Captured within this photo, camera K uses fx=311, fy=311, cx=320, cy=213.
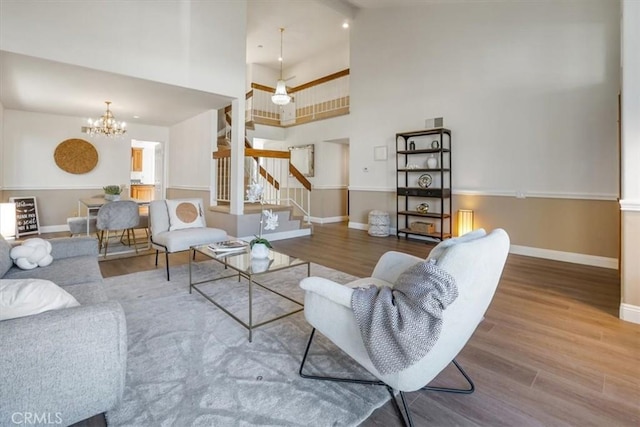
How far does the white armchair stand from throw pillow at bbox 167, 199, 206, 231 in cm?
283

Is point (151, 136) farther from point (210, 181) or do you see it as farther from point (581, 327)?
point (581, 327)

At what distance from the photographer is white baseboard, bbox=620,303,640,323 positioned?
2.45 metres

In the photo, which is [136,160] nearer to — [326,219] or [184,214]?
[326,219]

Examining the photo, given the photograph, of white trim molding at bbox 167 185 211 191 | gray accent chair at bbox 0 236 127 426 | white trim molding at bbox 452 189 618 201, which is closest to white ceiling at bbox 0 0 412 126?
white trim molding at bbox 167 185 211 191

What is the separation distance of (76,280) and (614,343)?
12.2 ft

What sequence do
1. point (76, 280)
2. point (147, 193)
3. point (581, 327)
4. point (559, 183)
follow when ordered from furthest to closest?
1. point (147, 193)
2. point (559, 183)
3. point (581, 327)
4. point (76, 280)

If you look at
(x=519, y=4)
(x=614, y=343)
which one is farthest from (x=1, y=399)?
(x=519, y=4)

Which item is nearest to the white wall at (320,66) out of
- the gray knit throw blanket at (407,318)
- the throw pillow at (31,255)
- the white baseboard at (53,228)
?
the white baseboard at (53,228)

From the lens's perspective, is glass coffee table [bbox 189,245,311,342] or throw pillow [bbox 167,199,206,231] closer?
glass coffee table [bbox 189,245,311,342]

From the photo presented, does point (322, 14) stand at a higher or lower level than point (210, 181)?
higher

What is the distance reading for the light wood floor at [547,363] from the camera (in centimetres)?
150

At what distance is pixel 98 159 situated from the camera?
6.88 metres

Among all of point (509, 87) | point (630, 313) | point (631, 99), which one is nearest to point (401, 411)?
point (630, 313)

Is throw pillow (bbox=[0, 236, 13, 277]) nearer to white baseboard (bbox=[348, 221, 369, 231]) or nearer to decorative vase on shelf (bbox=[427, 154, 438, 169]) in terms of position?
decorative vase on shelf (bbox=[427, 154, 438, 169])
